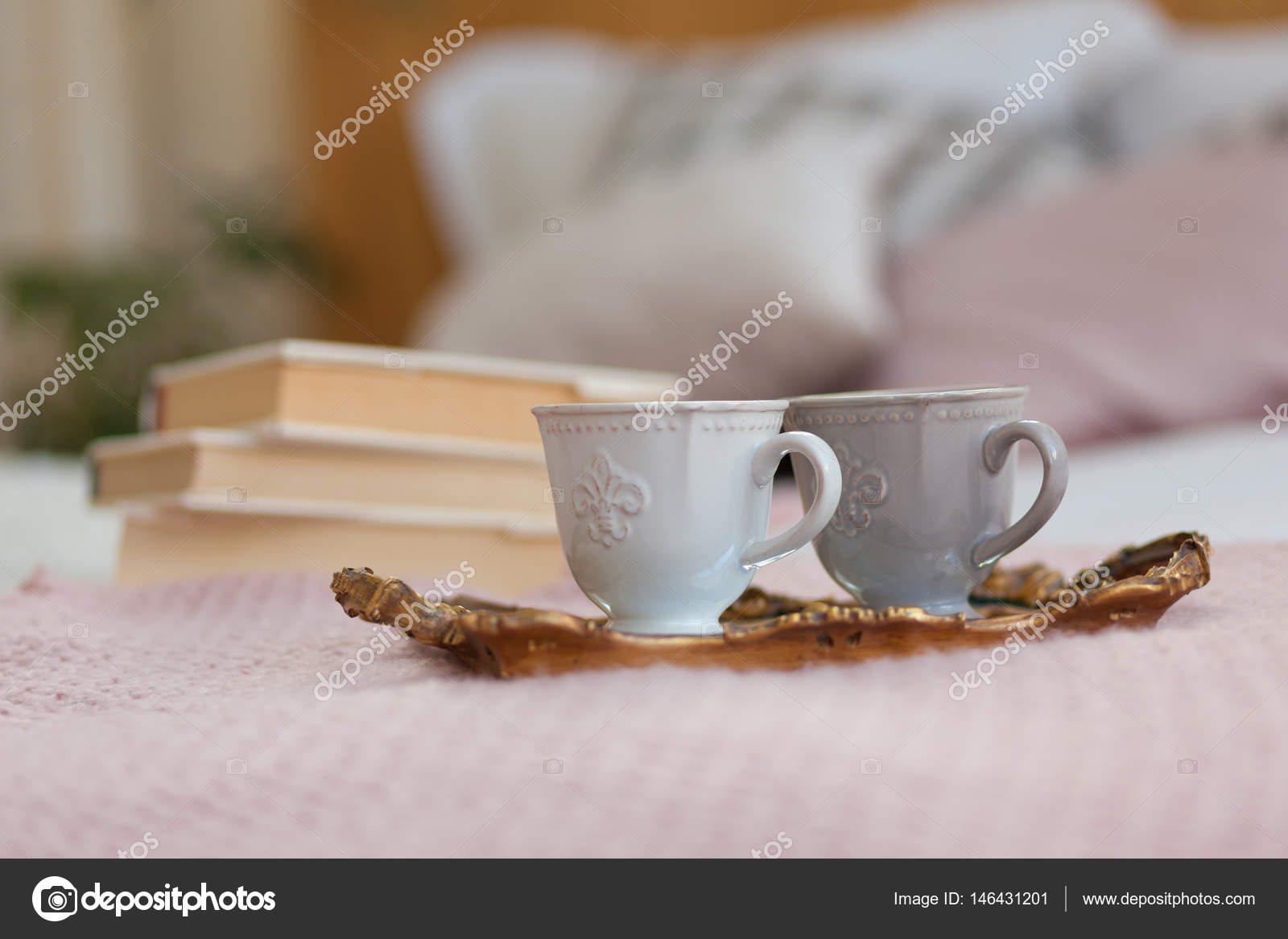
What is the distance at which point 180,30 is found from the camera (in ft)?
7.89

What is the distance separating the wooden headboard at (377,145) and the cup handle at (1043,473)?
1.67 meters

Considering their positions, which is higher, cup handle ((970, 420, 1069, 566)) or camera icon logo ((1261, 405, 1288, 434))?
camera icon logo ((1261, 405, 1288, 434))

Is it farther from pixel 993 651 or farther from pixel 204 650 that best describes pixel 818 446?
pixel 204 650

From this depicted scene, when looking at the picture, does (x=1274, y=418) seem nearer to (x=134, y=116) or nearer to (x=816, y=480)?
(x=816, y=480)

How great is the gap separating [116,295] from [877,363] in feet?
4.65

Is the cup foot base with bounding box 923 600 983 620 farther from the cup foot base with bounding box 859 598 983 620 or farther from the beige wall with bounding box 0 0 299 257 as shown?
the beige wall with bounding box 0 0 299 257

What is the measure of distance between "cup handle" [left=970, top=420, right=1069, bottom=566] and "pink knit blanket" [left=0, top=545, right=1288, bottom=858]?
0.23ft

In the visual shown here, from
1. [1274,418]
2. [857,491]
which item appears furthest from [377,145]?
[857,491]

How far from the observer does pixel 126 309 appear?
6.53 ft

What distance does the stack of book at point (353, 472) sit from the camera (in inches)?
27.7
